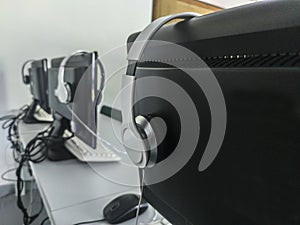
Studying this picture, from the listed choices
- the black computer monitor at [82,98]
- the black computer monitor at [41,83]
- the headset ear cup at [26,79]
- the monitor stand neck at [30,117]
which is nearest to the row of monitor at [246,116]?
the black computer monitor at [82,98]

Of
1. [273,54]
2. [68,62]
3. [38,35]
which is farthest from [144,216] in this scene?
[38,35]

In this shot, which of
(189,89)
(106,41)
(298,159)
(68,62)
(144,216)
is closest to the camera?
(298,159)

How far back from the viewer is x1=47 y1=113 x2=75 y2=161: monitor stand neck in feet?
3.53

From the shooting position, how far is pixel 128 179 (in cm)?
91

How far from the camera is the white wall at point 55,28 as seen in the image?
2174 millimetres

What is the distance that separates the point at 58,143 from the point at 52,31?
1506 mm

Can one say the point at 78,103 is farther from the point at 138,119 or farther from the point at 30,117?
the point at 30,117

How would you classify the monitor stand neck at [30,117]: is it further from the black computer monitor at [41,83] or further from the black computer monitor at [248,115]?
the black computer monitor at [248,115]

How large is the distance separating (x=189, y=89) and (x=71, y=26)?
228 cm

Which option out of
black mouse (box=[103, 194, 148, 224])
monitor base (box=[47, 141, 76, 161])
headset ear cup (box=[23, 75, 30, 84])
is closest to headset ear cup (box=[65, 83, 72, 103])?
monitor base (box=[47, 141, 76, 161])

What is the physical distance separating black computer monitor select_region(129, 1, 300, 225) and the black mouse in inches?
12.2

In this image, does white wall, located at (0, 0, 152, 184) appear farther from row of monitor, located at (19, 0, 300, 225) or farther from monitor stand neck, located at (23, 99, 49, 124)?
row of monitor, located at (19, 0, 300, 225)

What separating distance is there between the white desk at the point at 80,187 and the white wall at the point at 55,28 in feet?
4.06

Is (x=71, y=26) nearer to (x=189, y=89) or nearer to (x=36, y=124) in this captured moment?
(x=36, y=124)
